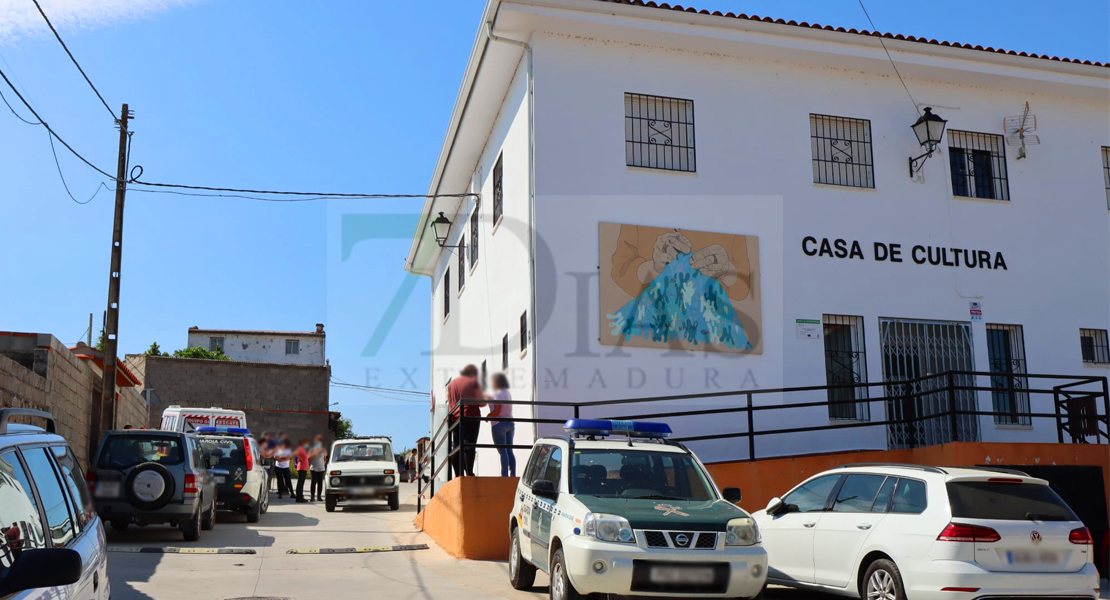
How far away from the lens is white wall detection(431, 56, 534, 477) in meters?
15.3

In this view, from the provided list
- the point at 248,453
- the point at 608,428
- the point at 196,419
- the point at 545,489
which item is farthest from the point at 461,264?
the point at 545,489

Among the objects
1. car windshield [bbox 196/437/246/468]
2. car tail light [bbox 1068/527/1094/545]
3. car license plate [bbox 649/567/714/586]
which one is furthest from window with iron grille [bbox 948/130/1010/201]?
car windshield [bbox 196/437/246/468]

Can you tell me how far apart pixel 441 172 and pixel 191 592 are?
12931mm

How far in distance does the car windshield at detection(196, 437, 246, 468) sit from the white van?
5.31 metres

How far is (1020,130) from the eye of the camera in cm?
1706

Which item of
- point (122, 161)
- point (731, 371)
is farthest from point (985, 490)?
point (122, 161)

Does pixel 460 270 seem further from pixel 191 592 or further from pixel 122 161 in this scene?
pixel 191 592

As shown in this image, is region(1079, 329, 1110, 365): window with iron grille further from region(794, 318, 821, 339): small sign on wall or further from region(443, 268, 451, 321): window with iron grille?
region(443, 268, 451, 321): window with iron grille

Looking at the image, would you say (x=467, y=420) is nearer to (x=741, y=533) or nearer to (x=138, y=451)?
(x=741, y=533)

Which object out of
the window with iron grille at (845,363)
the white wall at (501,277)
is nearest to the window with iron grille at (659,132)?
the white wall at (501,277)

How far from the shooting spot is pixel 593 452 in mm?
9406

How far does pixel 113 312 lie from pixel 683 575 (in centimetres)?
1517

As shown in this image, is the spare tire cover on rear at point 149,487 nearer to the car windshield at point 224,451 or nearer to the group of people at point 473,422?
the group of people at point 473,422

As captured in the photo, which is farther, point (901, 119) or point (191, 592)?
point (901, 119)
